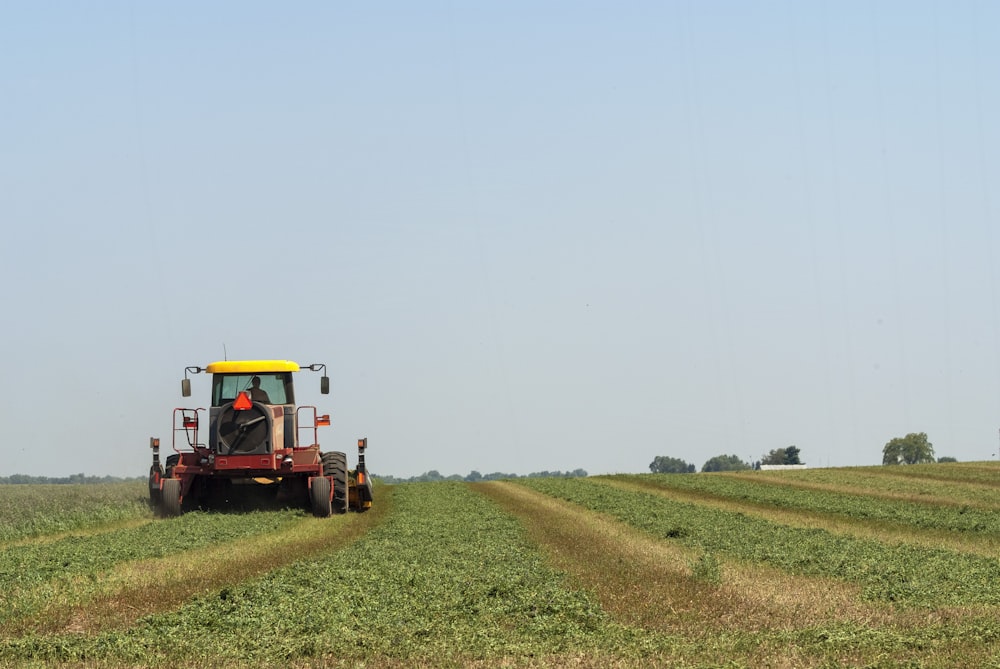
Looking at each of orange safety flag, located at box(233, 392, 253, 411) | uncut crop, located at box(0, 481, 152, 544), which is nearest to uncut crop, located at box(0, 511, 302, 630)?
uncut crop, located at box(0, 481, 152, 544)

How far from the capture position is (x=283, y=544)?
2102cm

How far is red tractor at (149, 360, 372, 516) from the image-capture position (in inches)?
1131

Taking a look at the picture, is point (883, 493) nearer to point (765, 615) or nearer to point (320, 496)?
point (320, 496)

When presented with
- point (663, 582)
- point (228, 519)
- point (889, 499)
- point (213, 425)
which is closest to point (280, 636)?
point (663, 582)

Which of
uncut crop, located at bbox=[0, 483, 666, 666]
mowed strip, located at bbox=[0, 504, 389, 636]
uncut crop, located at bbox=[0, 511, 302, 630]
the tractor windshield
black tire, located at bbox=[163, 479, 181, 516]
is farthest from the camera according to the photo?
the tractor windshield

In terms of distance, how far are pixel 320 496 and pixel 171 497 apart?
354cm

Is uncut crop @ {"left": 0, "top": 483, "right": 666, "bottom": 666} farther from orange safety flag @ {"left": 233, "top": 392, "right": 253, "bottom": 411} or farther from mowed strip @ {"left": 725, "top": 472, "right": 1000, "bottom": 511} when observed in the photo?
mowed strip @ {"left": 725, "top": 472, "right": 1000, "bottom": 511}

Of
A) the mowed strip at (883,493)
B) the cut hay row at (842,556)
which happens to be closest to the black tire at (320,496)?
the cut hay row at (842,556)

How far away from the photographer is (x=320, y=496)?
28.0m

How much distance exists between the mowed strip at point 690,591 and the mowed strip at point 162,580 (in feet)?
14.4

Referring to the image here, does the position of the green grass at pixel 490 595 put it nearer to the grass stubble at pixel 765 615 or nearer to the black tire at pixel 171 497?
the grass stubble at pixel 765 615

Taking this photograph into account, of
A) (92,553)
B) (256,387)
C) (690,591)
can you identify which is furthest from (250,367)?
(690,591)

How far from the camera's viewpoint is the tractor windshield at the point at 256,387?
30.2 meters

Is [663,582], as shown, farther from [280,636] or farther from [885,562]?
[280,636]
